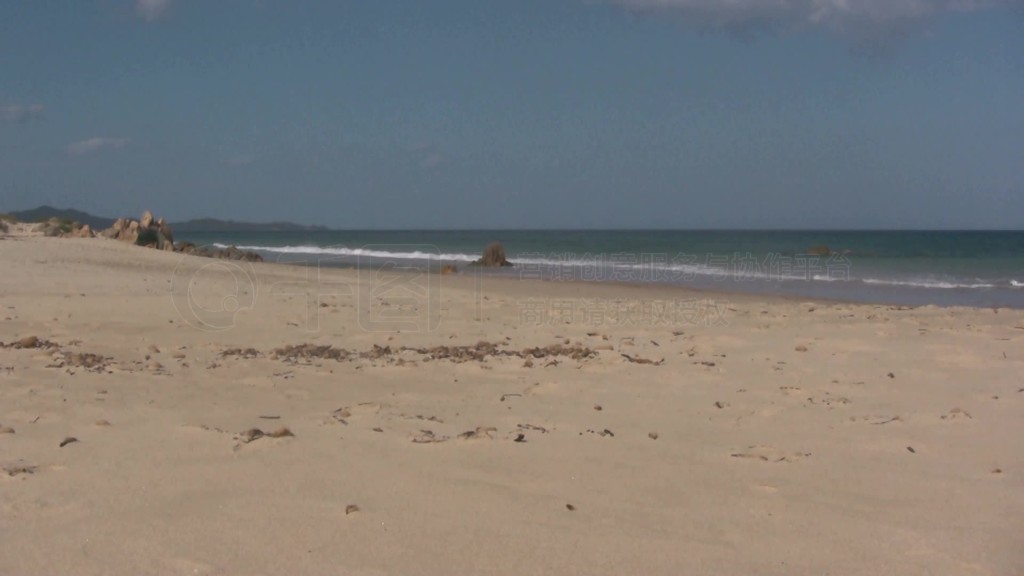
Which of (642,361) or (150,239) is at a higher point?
(150,239)

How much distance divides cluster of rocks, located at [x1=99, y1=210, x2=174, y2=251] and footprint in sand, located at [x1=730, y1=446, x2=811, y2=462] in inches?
843

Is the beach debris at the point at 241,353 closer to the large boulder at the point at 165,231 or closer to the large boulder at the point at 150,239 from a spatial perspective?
the large boulder at the point at 150,239

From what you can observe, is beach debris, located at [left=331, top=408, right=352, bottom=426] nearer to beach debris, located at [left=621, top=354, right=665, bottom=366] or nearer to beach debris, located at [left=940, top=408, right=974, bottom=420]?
beach debris, located at [left=621, top=354, right=665, bottom=366]

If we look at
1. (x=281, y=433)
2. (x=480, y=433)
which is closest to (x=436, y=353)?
(x=480, y=433)

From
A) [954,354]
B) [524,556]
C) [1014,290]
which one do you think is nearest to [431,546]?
[524,556]

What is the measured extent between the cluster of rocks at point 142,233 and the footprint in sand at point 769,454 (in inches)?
843

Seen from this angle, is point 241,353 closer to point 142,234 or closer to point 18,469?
point 18,469

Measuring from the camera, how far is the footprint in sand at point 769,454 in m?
3.85

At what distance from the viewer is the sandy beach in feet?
9.23

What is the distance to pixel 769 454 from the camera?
392 centimetres

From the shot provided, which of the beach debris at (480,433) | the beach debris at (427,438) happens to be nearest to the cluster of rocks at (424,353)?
the beach debris at (480,433)

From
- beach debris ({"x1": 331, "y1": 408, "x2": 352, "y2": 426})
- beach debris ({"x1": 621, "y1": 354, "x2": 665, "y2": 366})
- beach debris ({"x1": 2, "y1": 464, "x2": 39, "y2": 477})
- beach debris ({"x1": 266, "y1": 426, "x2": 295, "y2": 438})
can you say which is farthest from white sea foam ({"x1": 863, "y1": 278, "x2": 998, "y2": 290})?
beach debris ({"x1": 2, "y1": 464, "x2": 39, "y2": 477})

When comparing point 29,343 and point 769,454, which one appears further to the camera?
point 29,343

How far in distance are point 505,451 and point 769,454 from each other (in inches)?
46.9
